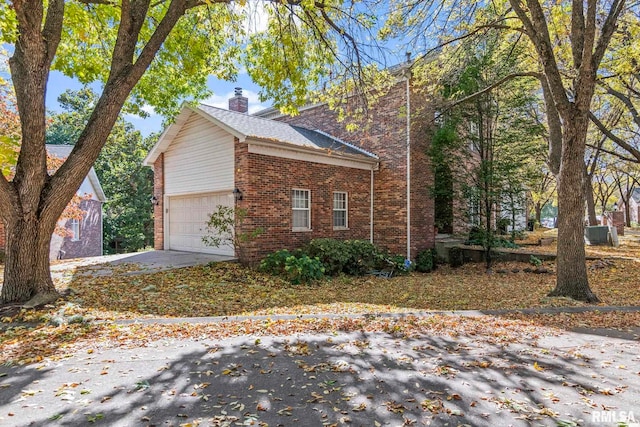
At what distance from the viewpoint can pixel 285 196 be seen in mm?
11078

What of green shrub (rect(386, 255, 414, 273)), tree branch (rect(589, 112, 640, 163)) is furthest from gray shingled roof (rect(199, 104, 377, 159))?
tree branch (rect(589, 112, 640, 163))

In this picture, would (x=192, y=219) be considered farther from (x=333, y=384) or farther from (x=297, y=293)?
(x=333, y=384)

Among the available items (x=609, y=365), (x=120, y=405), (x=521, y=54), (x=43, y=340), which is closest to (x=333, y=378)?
(x=120, y=405)

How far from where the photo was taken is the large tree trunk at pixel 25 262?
5770 millimetres

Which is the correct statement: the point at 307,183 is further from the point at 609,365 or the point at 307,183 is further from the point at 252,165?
the point at 609,365

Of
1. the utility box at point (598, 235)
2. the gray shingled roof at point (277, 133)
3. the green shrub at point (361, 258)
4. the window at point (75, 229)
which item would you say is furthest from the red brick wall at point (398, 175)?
the window at point (75, 229)

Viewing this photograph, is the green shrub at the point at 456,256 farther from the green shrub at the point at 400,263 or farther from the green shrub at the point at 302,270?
the green shrub at the point at 302,270

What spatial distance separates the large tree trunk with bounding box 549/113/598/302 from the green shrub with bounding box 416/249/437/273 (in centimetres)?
580

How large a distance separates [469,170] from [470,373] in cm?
1004

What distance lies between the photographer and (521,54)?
1106 cm

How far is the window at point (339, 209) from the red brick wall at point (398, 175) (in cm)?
138

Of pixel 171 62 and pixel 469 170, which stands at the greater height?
pixel 171 62

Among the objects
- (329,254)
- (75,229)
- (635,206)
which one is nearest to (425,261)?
(329,254)

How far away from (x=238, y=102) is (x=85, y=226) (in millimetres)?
11138
